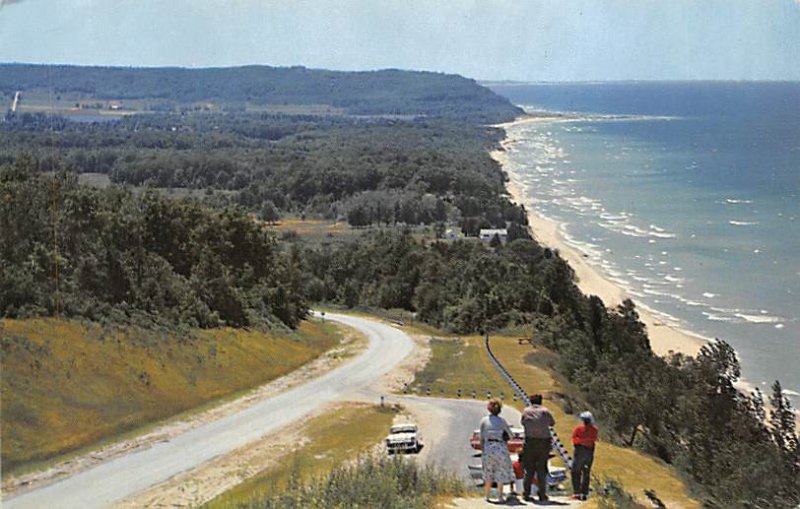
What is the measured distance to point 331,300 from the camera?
61562 mm

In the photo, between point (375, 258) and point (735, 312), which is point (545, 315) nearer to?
point (735, 312)

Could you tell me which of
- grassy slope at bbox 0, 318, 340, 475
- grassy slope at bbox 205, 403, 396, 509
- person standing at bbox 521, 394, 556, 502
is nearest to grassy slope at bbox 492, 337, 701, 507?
person standing at bbox 521, 394, 556, 502

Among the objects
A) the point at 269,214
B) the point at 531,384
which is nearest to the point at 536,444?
the point at 531,384

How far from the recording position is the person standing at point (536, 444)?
11656 mm

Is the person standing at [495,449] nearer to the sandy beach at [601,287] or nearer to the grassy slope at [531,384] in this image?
the grassy slope at [531,384]

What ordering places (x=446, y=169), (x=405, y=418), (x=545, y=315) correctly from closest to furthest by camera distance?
(x=405, y=418) < (x=545, y=315) < (x=446, y=169)

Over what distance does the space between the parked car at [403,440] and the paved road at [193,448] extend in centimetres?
309

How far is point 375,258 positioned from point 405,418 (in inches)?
1615

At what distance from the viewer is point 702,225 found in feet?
248

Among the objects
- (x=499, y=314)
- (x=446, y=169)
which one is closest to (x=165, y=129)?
(x=446, y=169)

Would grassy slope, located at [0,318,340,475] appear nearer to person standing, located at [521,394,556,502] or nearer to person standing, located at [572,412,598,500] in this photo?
person standing, located at [521,394,556,502]

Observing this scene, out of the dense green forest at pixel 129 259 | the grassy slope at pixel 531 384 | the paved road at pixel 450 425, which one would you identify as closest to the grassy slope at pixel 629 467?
the grassy slope at pixel 531 384

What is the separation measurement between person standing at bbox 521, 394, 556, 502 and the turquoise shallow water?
27.8m

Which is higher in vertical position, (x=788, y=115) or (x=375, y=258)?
(x=788, y=115)
